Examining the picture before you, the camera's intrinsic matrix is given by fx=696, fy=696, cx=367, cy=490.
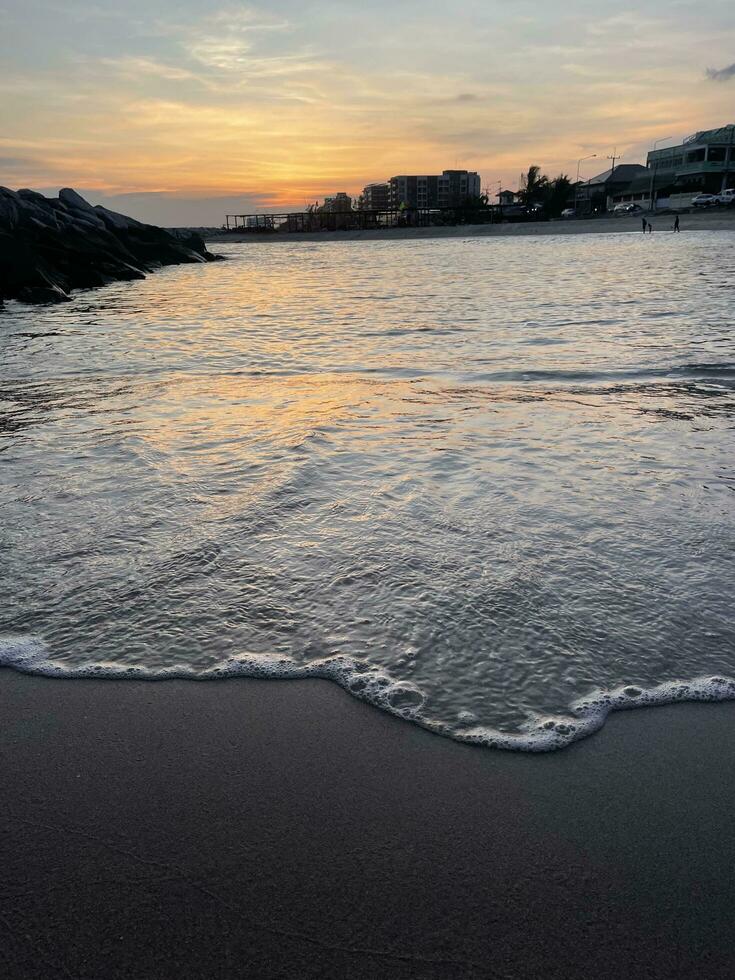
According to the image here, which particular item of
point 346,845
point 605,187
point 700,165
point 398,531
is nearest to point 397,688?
point 346,845

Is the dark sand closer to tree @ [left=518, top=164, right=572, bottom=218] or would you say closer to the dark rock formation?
the dark rock formation

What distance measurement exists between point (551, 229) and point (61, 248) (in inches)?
3054

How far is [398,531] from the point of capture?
3.75 meters

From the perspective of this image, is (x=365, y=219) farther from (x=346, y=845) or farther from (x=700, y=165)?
(x=346, y=845)

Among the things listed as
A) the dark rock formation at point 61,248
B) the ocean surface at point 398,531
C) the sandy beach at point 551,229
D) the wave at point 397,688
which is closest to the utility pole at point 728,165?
the sandy beach at point 551,229

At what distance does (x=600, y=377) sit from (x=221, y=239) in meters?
171

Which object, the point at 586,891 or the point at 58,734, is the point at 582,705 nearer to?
the point at 586,891

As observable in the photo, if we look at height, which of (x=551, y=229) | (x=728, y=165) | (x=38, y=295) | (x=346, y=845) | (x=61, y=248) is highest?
(x=728, y=165)

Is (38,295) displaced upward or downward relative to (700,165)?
downward

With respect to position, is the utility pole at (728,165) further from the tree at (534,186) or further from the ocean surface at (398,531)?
the ocean surface at (398,531)

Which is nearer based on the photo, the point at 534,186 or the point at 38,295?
the point at 38,295

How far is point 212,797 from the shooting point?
1.95m

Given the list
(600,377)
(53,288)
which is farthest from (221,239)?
(600,377)

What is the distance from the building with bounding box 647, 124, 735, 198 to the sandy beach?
16189 mm
